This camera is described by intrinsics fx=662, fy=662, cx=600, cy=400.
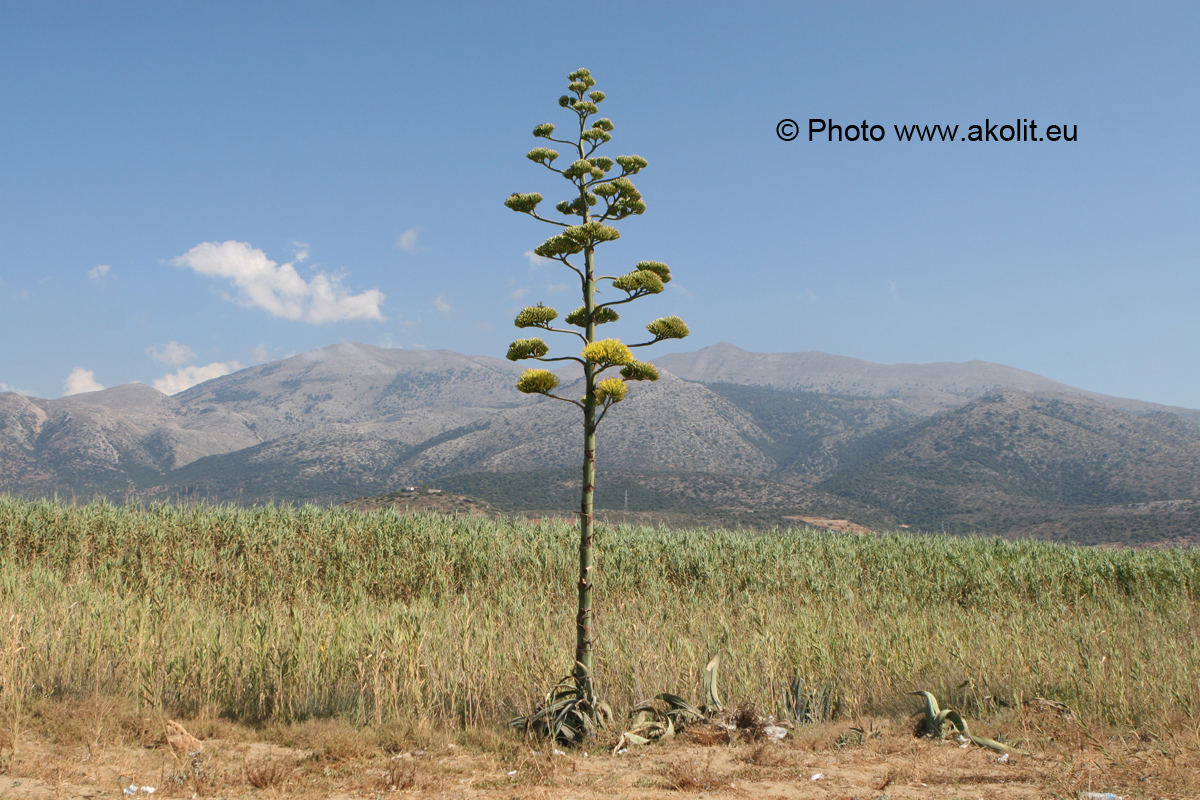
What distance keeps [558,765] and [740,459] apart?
115 metres

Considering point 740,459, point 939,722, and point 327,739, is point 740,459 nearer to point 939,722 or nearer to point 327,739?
point 939,722

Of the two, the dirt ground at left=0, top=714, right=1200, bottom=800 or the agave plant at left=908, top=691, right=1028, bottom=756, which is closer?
the dirt ground at left=0, top=714, right=1200, bottom=800

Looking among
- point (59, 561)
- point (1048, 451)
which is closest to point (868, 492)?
point (1048, 451)

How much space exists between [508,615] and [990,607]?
751 cm

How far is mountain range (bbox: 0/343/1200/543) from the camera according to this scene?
73688mm

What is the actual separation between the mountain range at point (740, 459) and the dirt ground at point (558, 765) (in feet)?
109

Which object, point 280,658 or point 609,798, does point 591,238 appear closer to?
point 609,798

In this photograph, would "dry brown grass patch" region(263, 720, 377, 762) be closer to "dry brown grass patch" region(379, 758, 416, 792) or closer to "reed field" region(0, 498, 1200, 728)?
"reed field" region(0, 498, 1200, 728)

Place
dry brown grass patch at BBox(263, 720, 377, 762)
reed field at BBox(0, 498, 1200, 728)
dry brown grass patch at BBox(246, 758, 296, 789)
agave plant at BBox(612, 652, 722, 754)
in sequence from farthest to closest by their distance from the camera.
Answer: reed field at BBox(0, 498, 1200, 728) < agave plant at BBox(612, 652, 722, 754) < dry brown grass patch at BBox(263, 720, 377, 762) < dry brown grass patch at BBox(246, 758, 296, 789)

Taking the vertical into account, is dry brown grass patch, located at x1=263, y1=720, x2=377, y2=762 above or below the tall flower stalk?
below

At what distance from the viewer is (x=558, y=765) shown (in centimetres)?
439

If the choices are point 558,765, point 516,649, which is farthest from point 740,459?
point 558,765

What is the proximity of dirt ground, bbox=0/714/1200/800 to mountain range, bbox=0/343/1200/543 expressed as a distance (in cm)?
3334

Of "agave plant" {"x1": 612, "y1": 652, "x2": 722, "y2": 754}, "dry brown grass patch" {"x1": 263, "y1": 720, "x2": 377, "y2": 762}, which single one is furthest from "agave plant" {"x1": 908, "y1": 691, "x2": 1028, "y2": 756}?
"dry brown grass patch" {"x1": 263, "y1": 720, "x2": 377, "y2": 762}
